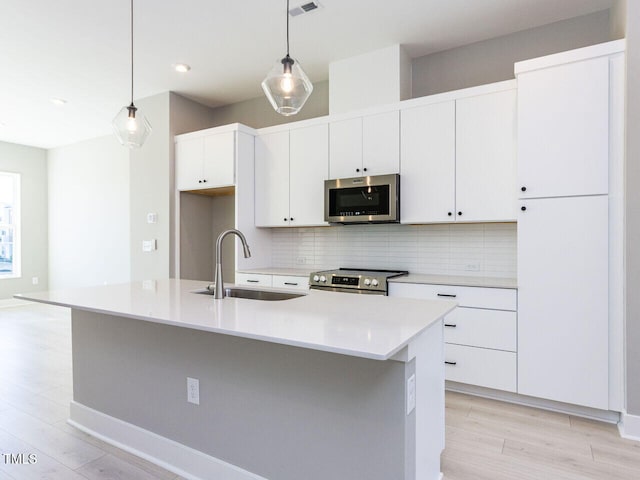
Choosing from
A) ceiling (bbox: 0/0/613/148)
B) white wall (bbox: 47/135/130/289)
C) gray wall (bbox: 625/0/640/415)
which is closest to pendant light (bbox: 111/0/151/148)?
ceiling (bbox: 0/0/613/148)

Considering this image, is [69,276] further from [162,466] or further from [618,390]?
[618,390]

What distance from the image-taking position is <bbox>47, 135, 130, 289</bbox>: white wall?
6.07m

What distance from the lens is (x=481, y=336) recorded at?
2768 millimetres

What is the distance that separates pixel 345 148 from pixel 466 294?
5.35 feet

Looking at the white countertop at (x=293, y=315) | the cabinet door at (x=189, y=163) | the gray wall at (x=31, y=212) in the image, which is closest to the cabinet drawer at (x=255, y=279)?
the cabinet door at (x=189, y=163)

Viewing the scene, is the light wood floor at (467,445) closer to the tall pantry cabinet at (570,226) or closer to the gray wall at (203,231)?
the tall pantry cabinet at (570,226)

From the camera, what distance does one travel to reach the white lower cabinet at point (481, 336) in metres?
2.67

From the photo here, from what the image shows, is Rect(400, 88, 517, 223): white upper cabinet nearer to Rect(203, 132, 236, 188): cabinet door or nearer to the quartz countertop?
the quartz countertop

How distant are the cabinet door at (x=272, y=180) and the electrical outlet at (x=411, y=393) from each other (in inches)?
104

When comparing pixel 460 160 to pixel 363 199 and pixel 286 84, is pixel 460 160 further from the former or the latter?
pixel 286 84

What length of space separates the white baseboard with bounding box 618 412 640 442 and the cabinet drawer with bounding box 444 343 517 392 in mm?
591

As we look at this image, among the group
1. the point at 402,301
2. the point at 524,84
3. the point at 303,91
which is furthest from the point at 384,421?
the point at 524,84

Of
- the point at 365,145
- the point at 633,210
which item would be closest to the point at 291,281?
the point at 365,145

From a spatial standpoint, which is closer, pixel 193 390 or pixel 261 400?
pixel 261 400
